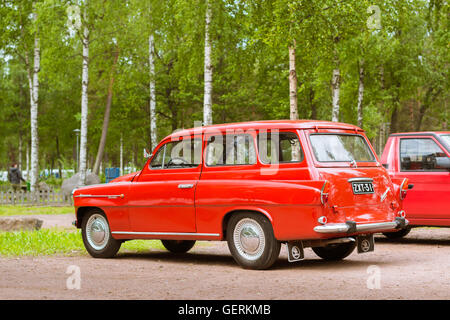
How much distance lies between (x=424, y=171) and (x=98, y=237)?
19.8 ft

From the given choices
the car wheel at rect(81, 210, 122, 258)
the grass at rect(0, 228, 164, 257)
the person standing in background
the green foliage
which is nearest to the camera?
the car wheel at rect(81, 210, 122, 258)

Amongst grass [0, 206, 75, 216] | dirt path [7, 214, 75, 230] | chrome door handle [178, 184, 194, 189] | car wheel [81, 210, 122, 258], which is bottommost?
grass [0, 206, 75, 216]

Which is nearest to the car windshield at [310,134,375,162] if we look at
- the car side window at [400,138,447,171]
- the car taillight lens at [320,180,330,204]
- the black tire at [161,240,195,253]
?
the car taillight lens at [320,180,330,204]

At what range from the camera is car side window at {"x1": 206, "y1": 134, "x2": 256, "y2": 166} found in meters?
9.85

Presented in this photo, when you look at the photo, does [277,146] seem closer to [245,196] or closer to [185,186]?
[245,196]

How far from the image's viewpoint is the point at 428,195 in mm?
12891

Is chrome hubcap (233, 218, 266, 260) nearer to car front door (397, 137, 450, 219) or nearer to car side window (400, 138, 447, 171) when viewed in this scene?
car front door (397, 137, 450, 219)

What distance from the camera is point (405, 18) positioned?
2753 cm

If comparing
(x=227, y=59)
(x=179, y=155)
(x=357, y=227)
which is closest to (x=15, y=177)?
(x=227, y=59)

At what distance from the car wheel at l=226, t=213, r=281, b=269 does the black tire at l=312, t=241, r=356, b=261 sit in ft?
5.93

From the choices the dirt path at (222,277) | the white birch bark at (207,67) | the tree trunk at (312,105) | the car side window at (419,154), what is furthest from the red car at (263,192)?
the tree trunk at (312,105)

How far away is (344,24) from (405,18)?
29.0 feet

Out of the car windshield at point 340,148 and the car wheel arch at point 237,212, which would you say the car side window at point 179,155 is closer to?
the car wheel arch at point 237,212
